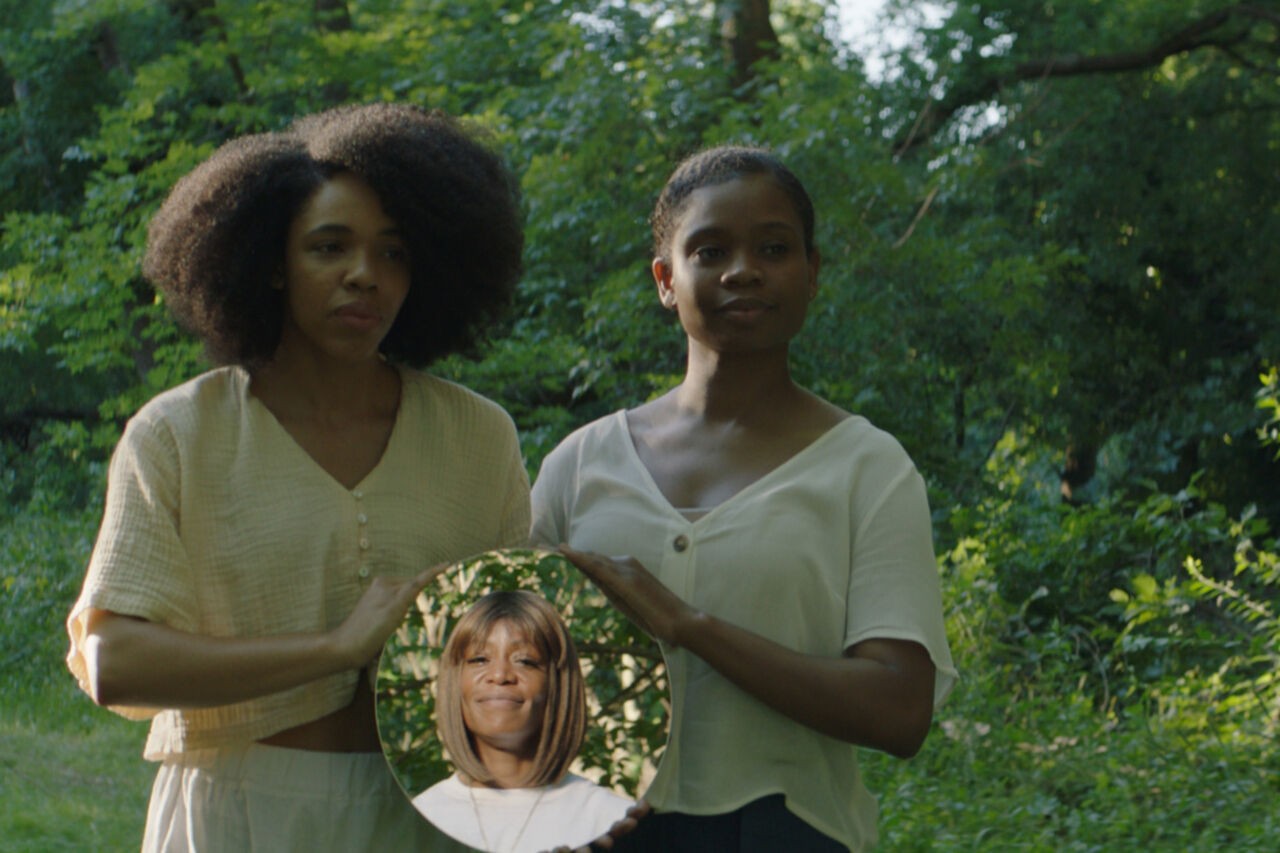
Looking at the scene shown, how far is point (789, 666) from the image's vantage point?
7.44 ft

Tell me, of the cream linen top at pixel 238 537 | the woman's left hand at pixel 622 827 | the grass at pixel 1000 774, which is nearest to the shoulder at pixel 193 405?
the cream linen top at pixel 238 537

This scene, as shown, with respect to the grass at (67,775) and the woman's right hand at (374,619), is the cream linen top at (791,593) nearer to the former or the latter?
the woman's right hand at (374,619)

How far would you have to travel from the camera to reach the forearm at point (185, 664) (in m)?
2.08

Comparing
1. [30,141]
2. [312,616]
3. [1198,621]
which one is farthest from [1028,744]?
[30,141]

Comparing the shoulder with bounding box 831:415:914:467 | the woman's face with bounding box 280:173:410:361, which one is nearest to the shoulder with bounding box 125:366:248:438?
the woman's face with bounding box 280:173:410:361

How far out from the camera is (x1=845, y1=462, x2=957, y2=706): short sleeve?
232 centimetres

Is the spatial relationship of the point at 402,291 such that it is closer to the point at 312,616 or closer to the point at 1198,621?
the point at 312,616

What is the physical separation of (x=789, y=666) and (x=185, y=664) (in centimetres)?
81

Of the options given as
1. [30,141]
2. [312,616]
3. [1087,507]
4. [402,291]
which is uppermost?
[30,141]

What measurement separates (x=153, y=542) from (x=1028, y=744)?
186 inches

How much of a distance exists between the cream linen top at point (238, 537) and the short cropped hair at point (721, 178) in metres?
0.57

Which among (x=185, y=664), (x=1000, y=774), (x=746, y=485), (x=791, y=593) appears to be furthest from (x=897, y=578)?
(x=1000, y=774)

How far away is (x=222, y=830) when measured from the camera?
2.23 meters

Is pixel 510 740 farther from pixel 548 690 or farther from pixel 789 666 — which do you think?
pixel 789 666
